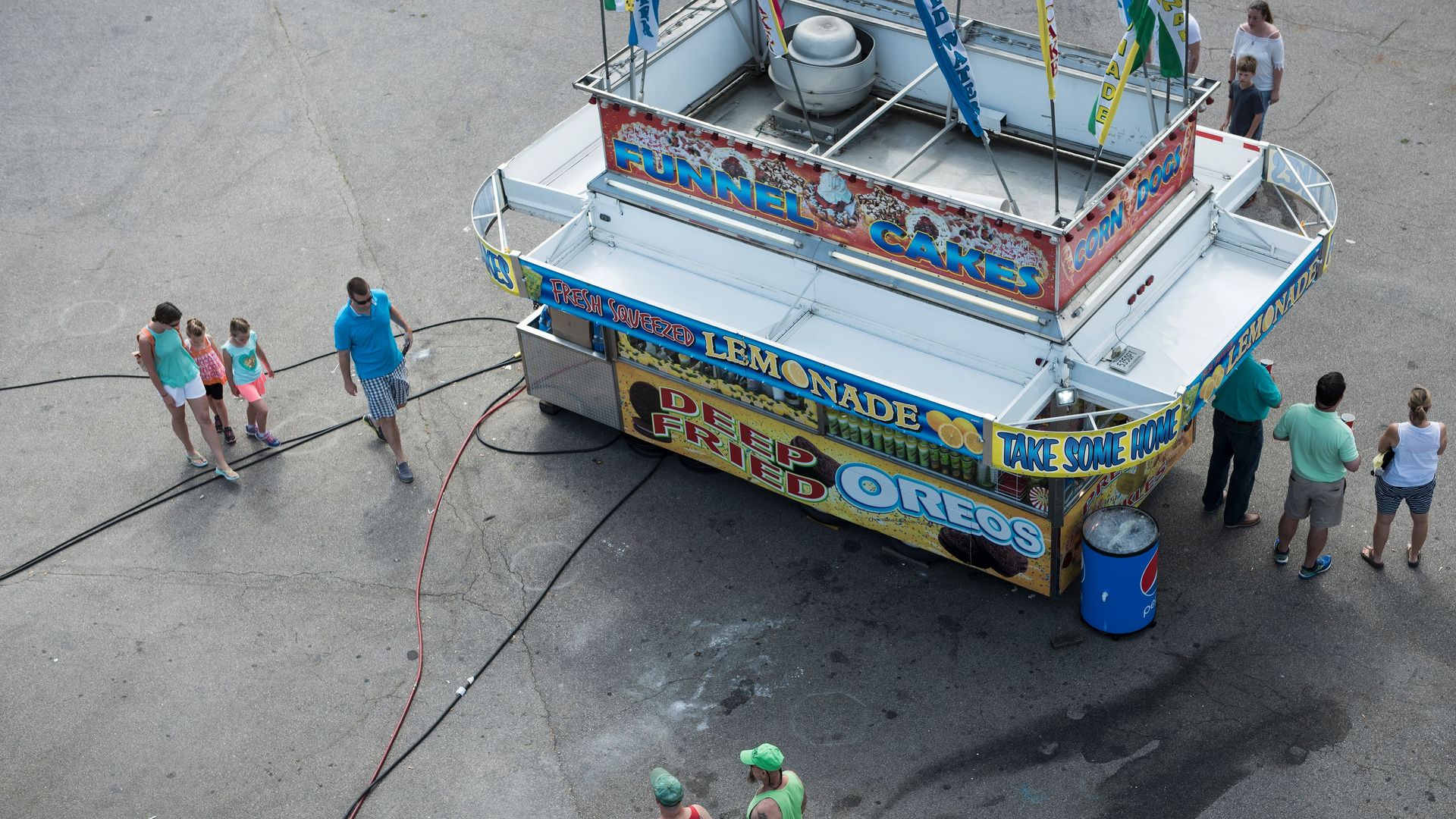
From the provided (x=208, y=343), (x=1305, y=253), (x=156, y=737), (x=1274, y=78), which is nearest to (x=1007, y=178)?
(x=1305, y=253)

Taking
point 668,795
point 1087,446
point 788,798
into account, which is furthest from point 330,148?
point 788,798

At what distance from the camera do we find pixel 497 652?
9.96 metres

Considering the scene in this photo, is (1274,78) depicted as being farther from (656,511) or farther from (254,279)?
(254,279)

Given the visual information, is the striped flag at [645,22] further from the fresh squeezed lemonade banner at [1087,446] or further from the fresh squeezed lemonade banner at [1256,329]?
the fresh squeezed lemonade banner at [1256,329]

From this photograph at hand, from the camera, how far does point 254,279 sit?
13.6m

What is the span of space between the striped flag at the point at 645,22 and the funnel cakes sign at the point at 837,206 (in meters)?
0.50

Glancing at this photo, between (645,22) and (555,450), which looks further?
(555,450)

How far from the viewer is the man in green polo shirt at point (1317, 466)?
934 cm

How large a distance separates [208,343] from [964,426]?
6.22 meters

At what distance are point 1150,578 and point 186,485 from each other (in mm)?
7467

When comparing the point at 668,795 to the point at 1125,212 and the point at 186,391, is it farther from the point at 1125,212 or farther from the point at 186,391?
the point at 186,391

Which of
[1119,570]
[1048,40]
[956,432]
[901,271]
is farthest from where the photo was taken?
[901,271]

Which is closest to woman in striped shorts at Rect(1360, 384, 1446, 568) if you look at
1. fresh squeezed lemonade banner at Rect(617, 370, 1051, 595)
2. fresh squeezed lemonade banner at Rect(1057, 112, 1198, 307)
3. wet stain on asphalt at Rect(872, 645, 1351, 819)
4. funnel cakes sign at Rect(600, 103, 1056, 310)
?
wet stain on asphalt at Rect(872, 645, 1351, 819)

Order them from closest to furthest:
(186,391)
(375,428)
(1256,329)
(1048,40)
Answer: (1048,40)
(1256,329)
(186,391)
(375,428)
